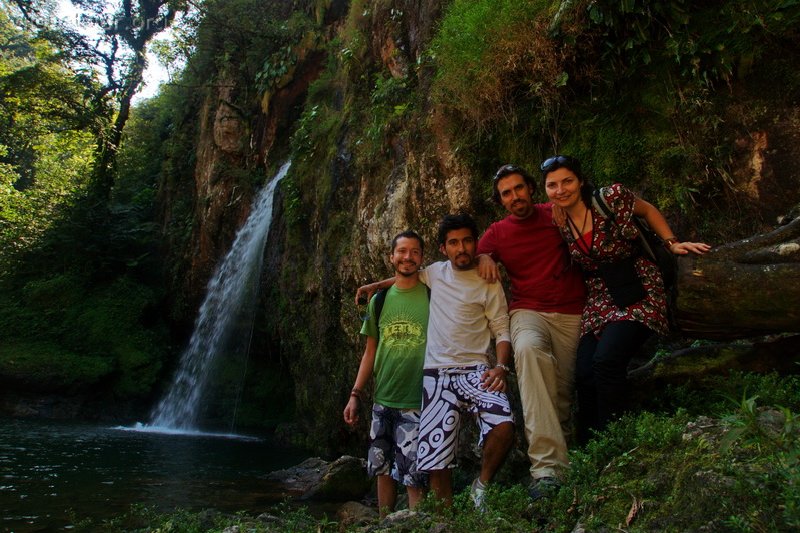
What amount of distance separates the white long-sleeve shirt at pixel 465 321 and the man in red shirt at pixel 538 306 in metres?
0.10

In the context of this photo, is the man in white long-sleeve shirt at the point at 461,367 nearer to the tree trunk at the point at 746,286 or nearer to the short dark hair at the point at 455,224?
the short dark hair at the point at 455,224

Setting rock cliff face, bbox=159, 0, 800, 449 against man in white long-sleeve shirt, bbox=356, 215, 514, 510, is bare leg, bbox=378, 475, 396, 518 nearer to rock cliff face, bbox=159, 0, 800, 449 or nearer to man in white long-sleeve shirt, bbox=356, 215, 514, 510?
man in white long-sleeve shirt, bbox=356, 215, 514, 510

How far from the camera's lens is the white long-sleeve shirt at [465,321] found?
371cm

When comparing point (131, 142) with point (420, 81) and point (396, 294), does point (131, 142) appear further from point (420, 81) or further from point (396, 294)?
point (396, 294)

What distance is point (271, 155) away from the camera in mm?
14953

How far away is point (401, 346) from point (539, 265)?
1112 mm

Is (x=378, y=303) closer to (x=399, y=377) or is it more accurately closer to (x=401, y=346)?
(x=401, y=346)

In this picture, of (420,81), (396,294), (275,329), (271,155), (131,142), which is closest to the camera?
(396,294)

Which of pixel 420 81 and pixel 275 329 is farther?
pixel 275 329

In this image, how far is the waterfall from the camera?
13602 millimetres

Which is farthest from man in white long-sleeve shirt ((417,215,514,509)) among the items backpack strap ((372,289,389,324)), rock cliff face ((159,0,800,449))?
rock cliff face ((159,0,800,449))

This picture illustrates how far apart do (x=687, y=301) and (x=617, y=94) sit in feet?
8.19

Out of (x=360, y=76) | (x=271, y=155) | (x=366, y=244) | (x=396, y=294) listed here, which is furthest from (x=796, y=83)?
(x=271, y=155)

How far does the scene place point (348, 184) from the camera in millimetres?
9055
